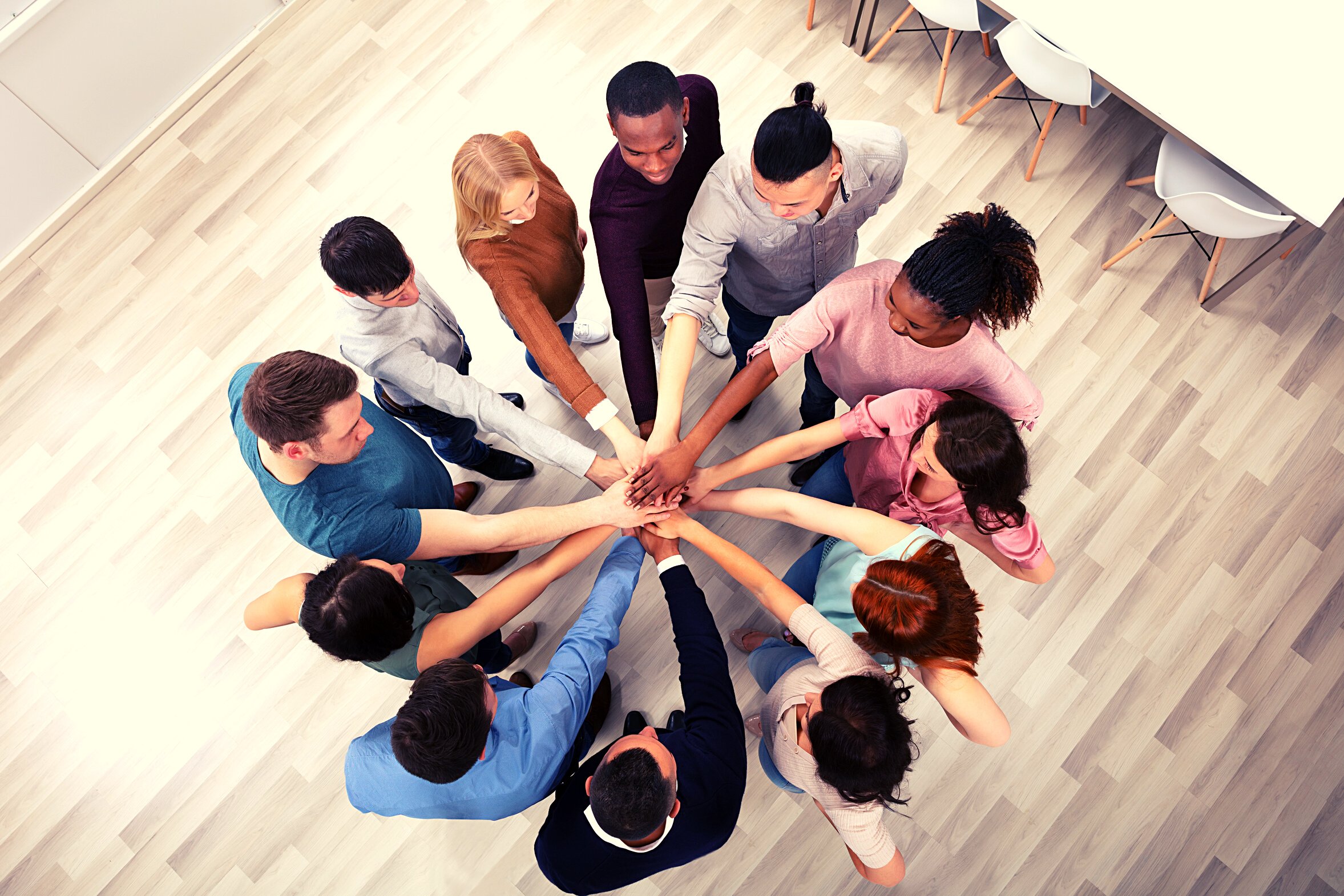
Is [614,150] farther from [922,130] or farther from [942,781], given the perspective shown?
[942,781]

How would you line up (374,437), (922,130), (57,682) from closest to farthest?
(374,437) < (57,682) < (922,130)

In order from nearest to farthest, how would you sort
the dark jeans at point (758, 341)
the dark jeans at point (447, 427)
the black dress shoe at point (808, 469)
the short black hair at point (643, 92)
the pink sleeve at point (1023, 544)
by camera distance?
the short black hair at point (643, 92) → the pink sleeve at point (1023, 544) → the dark jeans at point (447, 427) → the dark jeans at point (758, 341) → the black dress shoe at point (808, 469)

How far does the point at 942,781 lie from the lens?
289 centimetres

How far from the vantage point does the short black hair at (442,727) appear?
1.73 metres

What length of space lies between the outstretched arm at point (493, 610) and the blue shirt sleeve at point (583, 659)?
14 centimetres

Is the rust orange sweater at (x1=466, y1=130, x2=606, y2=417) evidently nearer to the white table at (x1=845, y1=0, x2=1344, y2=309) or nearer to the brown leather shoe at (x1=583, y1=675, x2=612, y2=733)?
the brown leather shoe at (x1=583, y1=675, x2=612, y2=733)

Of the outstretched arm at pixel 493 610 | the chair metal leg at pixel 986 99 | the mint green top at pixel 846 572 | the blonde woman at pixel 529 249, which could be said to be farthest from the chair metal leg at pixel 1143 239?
the outstretched arm at pixel 493 610

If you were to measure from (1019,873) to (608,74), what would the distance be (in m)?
4.00

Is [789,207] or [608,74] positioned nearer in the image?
[789,207]

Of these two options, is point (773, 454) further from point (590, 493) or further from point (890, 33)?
point (890, 33)

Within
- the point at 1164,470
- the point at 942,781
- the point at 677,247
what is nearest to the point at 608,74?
the point at 677,247

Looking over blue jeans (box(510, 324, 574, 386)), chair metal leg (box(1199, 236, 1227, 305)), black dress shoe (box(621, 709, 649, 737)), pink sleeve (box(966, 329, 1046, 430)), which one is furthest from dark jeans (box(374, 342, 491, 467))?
chair metal leg (box(1199, 236, 1227, 305))

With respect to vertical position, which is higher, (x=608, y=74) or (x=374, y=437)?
(x=608, y=74)

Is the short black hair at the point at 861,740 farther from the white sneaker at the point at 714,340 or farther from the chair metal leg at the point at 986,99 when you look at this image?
the chair metal leg at the point at 986,99
